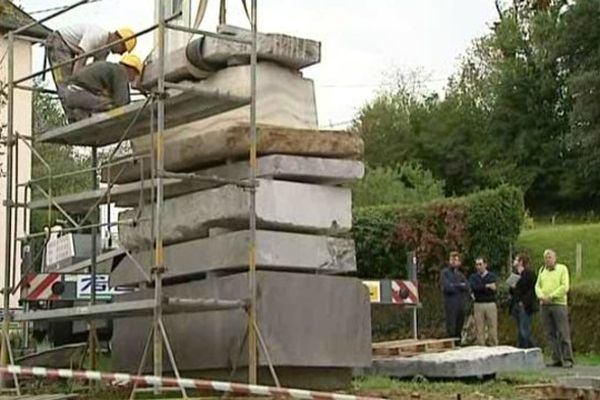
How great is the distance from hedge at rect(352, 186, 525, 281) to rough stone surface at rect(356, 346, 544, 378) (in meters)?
13.2

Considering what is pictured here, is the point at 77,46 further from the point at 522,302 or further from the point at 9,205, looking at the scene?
the point at 522,302

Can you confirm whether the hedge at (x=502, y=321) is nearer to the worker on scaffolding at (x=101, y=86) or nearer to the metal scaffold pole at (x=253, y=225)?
the worker on scaffolding at (x=101, y=86)

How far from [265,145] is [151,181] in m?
1.09

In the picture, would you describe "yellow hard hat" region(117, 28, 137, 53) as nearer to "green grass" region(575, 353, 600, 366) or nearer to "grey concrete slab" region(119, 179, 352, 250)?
"grey concrete slab" region(119, 179, 352, 250)

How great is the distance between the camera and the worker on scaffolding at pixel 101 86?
1286 centimetres

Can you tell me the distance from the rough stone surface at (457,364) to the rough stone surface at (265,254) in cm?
155

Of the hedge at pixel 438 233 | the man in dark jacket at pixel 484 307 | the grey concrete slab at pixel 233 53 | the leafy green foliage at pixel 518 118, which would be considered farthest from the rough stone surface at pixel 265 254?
the leafy green foliage at pixel 518 118

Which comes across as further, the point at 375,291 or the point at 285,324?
the point at 375,291

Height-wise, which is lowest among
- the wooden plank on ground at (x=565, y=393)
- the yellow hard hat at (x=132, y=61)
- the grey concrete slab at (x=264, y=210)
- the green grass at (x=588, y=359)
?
the green grass at (x=588, y=359)

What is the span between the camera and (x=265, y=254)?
11664 millimetres

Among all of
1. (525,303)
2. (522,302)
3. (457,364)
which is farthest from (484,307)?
(457,364)

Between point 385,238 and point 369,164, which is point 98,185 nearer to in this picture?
point 385,238

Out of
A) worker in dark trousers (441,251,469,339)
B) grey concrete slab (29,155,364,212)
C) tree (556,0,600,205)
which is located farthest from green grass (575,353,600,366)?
tree (556,0,600,205)

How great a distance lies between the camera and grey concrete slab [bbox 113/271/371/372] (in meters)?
11.6
